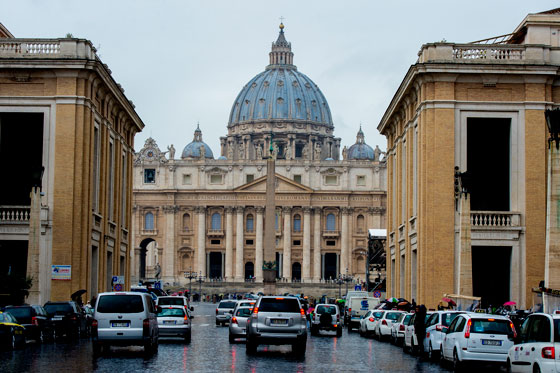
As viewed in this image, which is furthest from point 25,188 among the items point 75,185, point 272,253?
point 272,253

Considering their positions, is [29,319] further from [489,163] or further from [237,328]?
[489,163]

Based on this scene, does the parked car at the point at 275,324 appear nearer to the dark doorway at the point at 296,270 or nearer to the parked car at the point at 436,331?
the parked car at the point at 436,331

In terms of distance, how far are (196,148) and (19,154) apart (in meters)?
112

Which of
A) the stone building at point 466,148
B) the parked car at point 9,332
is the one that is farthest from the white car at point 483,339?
the stone building at point 466,148

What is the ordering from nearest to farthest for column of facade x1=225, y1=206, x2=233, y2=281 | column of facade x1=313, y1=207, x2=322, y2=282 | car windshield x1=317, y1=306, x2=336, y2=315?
car windshield x1=317, y1=306, x2=336, y2=315, column of facade x1=225, y1=206, x2=233, y2=281, column of facade x1=313, y1=207, x2=322, y2=282

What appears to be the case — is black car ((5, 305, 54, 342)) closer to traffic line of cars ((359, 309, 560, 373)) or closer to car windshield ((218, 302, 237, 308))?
traffic line of cars ((359, 309, 560, 373))

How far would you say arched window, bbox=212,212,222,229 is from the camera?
138875 millimetres

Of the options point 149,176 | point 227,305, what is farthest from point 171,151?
point 227,305

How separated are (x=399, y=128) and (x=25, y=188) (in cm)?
1829

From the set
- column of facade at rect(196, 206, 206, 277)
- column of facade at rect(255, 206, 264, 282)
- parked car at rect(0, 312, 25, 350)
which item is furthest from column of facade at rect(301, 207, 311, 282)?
parked car at rect(0, 312, 25, 350)

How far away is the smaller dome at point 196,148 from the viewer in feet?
520

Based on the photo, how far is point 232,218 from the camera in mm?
137875

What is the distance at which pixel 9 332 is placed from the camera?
92.6 ft

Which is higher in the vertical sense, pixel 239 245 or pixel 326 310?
pixel 239 245
